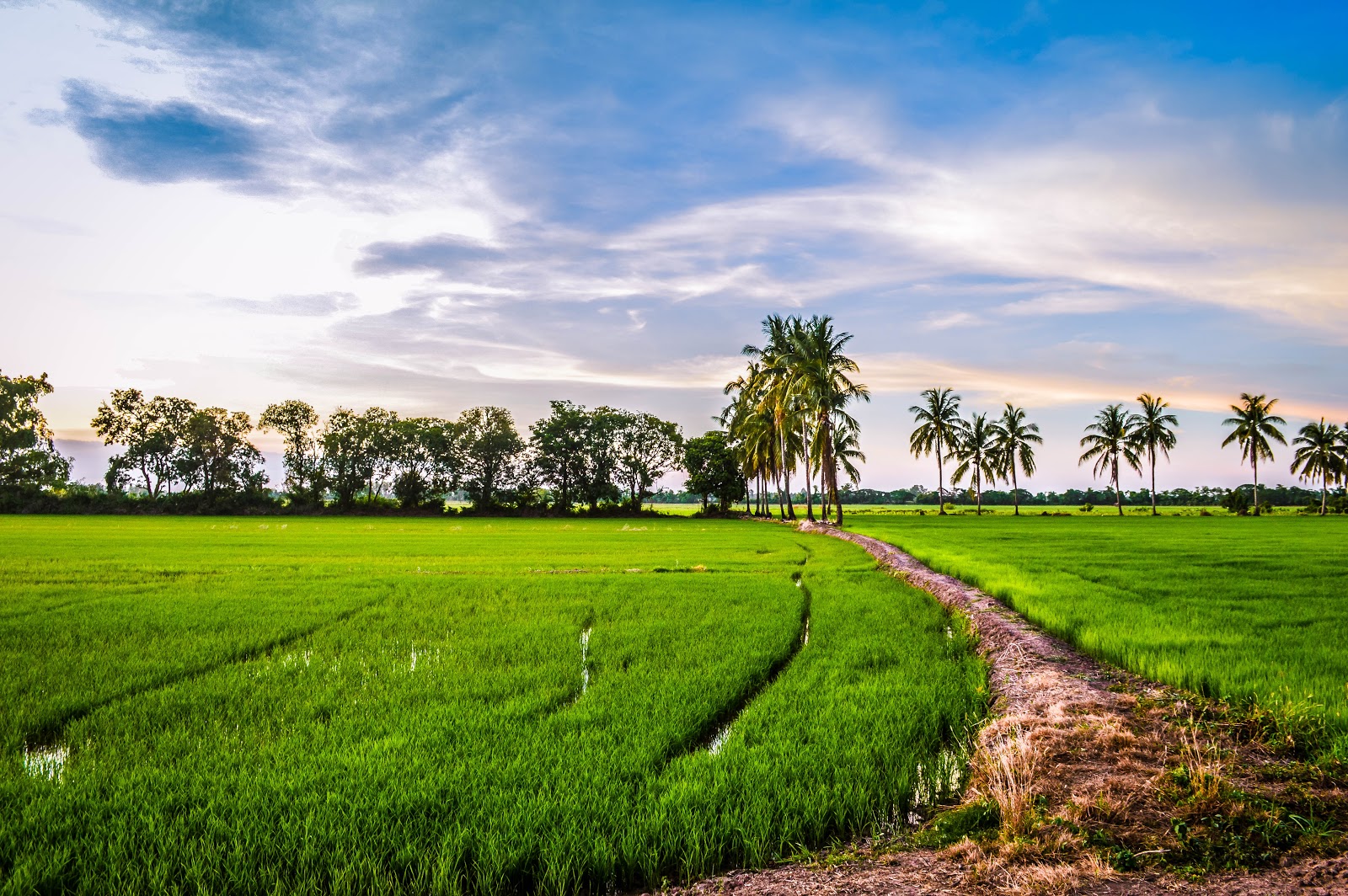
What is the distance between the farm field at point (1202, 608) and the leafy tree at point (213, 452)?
7660cm

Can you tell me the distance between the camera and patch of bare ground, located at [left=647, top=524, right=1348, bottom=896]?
3262 millimetres

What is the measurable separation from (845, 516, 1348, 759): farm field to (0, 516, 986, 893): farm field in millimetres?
1737

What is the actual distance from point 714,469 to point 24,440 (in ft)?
246

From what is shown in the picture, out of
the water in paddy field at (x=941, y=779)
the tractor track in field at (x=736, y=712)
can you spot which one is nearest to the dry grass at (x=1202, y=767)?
the water in paddy field at (x=941, y=779)

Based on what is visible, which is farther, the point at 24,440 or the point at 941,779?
the point at 24,440

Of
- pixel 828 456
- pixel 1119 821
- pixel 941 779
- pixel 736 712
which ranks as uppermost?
pixel 828 456

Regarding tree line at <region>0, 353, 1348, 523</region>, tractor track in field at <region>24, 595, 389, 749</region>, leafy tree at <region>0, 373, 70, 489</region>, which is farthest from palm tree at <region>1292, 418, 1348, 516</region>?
leafy tree at <region>0, 373, 70, 489</region>

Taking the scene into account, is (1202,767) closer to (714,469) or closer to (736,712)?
(736,712)

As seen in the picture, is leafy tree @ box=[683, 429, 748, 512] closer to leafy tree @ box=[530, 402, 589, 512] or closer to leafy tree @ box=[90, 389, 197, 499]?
leafy tree @ box=[530, 402, 589, 512]

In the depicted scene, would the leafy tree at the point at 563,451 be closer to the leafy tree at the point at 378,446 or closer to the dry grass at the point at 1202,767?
the leafy tree at the point at 378,446

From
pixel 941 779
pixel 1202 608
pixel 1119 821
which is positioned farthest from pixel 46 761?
pixel 1202 608

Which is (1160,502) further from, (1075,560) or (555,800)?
(555,800)

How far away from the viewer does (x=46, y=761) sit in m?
4.96

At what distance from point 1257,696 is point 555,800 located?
5.77m
